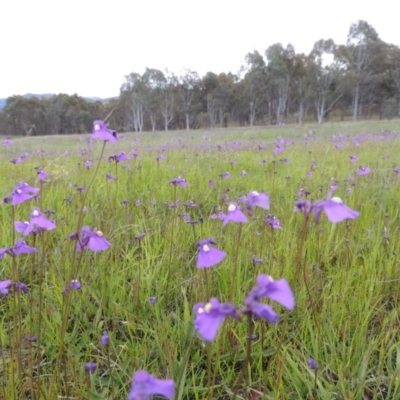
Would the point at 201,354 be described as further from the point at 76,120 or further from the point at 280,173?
the point at 76,120

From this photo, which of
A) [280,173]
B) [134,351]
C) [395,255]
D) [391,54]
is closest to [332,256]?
[395,255]

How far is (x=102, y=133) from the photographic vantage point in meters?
1.51

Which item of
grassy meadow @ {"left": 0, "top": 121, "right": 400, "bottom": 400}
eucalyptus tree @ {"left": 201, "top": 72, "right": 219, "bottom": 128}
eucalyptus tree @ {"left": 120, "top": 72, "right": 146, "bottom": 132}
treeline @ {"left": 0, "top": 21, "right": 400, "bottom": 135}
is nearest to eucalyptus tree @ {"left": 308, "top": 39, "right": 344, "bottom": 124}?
treeline @ {"left": 0, "top": 21, "right": 400, "bottom": 135}

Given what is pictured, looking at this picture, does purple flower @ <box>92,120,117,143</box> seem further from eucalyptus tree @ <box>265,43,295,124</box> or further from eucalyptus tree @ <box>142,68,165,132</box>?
eucalyptus tree @ <box>142,68,165,132</box>

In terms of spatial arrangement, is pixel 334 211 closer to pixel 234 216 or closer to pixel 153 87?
pixel 234 216

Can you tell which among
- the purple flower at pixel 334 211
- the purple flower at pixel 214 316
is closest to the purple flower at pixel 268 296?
the purple flower at pixel 214 316

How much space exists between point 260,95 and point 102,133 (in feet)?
228

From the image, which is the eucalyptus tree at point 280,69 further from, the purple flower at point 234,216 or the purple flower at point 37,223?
the purple flower at point 37,223

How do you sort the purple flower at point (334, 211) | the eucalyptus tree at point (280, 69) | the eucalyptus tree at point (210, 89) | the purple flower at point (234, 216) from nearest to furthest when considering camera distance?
the purple flower at point (334, 211), the purple flower at point (234, 216), the eucalyptus tree at point (280, 69), the eucalyptus tree at point (210, 89)

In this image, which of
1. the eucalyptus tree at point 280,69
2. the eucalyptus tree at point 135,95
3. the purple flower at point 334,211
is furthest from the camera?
the eucalyptus tree at point 135,95

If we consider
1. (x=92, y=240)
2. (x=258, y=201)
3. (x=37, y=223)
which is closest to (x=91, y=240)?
(x=92, y=240)

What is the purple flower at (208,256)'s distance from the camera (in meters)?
1.17

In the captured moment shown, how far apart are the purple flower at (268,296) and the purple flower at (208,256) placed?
342 millimetres

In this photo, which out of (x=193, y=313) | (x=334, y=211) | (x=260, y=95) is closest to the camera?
(x=334, y=211)
